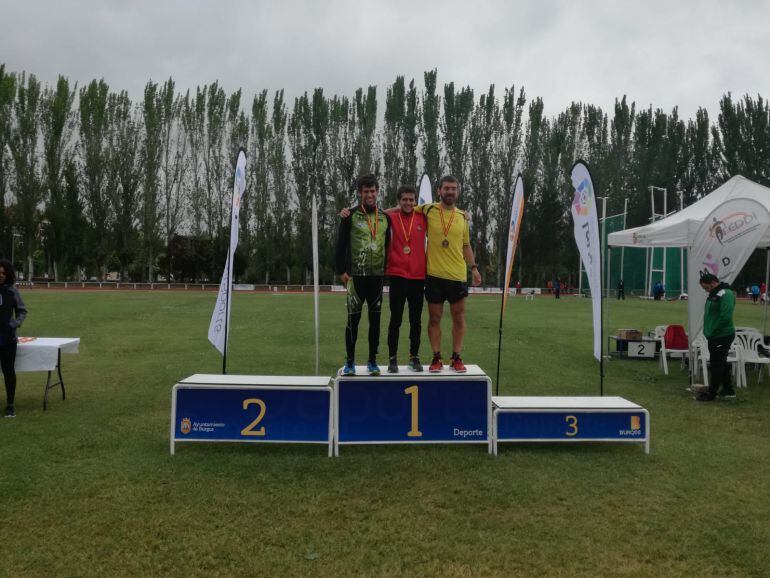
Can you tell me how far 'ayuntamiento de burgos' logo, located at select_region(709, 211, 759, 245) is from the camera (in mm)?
8055

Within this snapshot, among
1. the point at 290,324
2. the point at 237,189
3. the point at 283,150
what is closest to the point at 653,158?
the point at 283,150

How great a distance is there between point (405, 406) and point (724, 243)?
5.87 m

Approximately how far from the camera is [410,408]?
516 centimetres

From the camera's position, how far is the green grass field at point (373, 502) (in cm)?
332

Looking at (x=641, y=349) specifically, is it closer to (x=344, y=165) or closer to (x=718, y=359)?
(x=718, y=359)

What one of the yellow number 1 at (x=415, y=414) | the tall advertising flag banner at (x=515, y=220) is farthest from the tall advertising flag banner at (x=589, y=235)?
the yellow number 1 at (x=415, y=414)

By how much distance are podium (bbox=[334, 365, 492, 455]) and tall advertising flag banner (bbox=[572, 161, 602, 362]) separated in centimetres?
166

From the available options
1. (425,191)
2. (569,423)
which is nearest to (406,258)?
(569,423)

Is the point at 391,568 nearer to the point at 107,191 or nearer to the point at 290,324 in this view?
the point at 290,324

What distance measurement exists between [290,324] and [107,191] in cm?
3727

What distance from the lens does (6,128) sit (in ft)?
145

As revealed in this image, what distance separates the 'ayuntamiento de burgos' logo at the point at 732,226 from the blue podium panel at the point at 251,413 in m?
6.47

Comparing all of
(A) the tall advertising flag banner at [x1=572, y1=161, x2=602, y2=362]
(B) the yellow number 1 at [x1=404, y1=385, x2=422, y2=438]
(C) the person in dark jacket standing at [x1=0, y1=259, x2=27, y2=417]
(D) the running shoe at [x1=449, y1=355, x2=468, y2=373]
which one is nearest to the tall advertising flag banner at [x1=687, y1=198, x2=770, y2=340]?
(A) the tall advertising flag banner at [x1=572, y1=161, x2=602, y2=362]

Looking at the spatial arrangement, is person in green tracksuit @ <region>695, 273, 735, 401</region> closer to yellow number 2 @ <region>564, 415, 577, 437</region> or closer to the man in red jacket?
yellow number 2 @ <region>564, 415, 577, 437</region>
